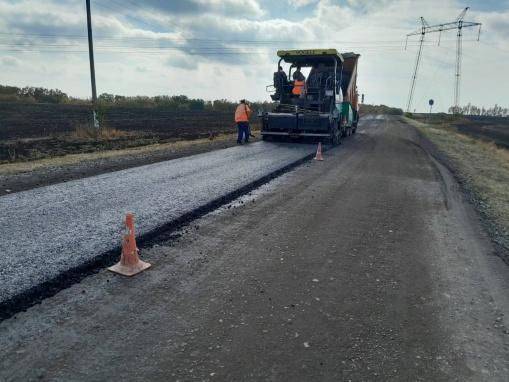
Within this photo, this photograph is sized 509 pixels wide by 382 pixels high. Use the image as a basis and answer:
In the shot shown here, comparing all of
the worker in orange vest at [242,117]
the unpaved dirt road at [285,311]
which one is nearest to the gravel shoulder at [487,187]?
the unpaved dirt road at [285,311]

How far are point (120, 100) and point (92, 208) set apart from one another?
44935 mm

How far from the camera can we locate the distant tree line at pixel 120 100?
38850 millimetres

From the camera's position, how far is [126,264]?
395 centimetres

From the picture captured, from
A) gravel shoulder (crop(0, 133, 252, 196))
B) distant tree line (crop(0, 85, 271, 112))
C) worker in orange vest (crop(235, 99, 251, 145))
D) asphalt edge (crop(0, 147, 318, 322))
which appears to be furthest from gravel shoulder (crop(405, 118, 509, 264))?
distant tree line (crop(0, 85, 271, 112))

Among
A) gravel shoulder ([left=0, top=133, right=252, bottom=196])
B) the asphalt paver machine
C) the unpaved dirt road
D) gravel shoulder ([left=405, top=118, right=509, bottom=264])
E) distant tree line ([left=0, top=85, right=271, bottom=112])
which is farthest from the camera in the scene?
distant tree line ([left=0, top=85, right=271, bottom=112])

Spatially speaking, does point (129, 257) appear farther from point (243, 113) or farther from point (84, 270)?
point (243, 113)

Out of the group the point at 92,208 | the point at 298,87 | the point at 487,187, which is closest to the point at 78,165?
the point at 92,208

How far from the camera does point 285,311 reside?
3268mm

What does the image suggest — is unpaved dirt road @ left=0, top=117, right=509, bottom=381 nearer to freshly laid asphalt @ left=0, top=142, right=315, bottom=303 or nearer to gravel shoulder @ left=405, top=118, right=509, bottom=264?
gravel shoulder @ left=405, top=118, right=509, bottom=264

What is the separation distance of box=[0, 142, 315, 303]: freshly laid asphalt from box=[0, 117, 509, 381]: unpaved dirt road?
562mm

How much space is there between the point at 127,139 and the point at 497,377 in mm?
16276

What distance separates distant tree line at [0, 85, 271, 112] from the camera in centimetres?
3885

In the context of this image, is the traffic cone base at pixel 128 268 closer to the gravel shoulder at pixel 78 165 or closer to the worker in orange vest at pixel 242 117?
the gravel shoulder at pixel 78 165

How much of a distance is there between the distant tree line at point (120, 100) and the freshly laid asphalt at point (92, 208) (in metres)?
27.5
